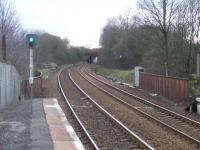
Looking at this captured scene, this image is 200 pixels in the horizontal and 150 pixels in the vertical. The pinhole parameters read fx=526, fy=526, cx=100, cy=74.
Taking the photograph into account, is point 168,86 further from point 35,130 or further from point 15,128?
point 35,130

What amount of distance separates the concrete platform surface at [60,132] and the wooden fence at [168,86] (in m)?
7.96

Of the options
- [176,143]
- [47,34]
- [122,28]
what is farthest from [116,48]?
[176,143]

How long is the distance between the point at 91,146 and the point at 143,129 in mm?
3993

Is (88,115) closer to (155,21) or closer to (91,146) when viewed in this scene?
(91,146)

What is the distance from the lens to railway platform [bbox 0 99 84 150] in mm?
13469

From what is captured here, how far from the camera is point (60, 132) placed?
1628 centimetres

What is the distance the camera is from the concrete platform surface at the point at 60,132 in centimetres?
1366

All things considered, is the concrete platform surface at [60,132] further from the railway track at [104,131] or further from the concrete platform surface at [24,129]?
the railway track at [104,131]

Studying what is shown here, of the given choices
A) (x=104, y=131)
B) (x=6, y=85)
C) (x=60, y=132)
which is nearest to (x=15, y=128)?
(x=60, y=132)

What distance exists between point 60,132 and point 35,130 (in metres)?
0.78

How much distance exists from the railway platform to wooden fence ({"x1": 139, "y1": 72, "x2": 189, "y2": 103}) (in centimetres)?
780

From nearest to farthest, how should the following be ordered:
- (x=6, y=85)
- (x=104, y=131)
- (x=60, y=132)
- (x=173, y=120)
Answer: (x=60, y=132)
(x=104, y=131)
(x=173, y=120)
(x=6, y=85)

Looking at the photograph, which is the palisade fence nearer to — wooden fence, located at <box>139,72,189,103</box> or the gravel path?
the gravel path

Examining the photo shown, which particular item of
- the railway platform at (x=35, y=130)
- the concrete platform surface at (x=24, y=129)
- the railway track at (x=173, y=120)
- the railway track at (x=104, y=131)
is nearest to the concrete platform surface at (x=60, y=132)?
the railway platform at (x=35, y=130)
